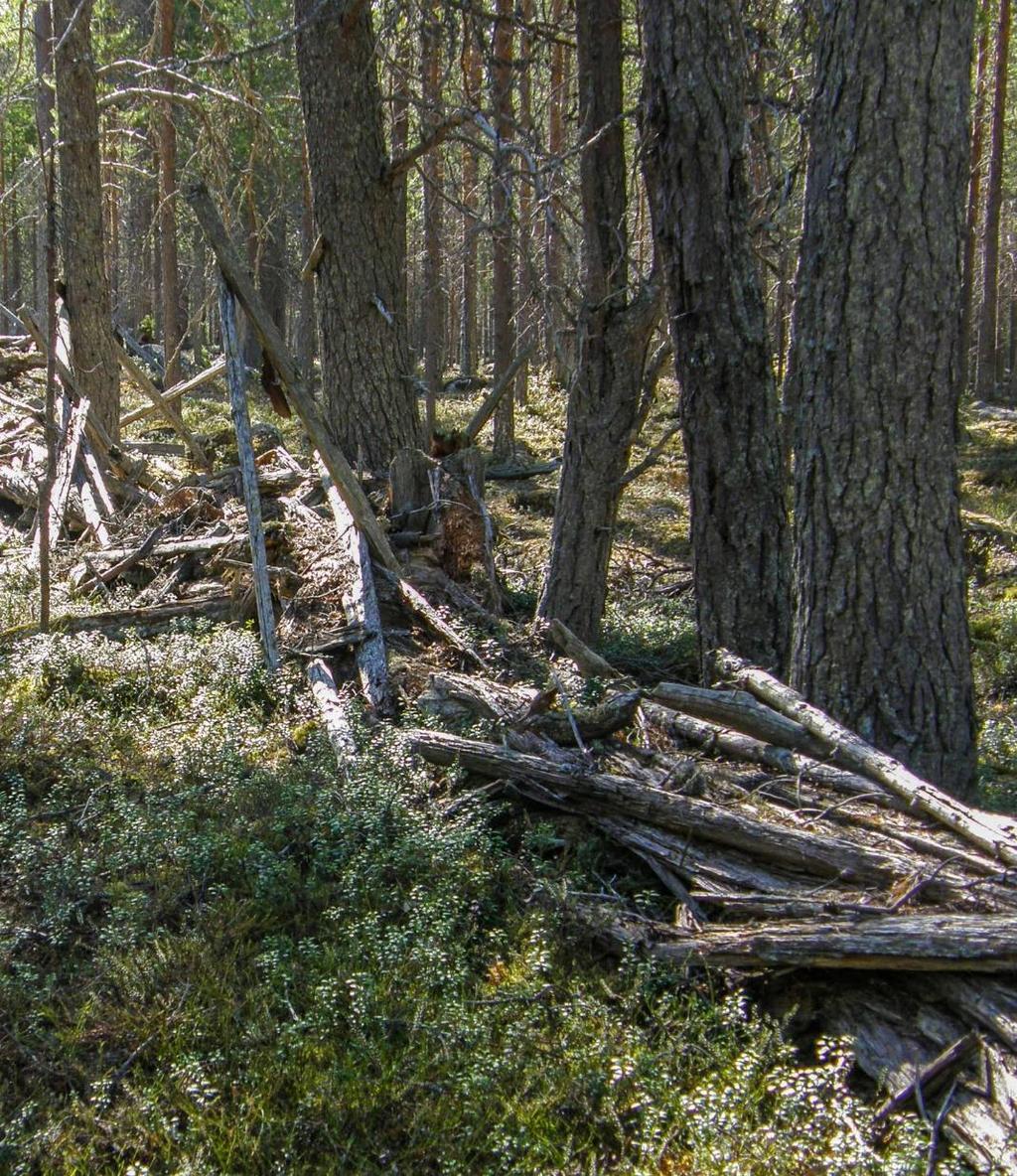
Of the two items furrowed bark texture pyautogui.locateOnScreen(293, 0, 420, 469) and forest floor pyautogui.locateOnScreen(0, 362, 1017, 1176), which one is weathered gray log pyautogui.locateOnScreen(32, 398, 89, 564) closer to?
furrowed bark texture pyautogui.locateOnScreen(293, 0, 420, 469)

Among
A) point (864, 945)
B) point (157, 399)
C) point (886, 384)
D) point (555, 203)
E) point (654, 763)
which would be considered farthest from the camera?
point (157, 399)

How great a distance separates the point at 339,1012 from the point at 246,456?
3773mm

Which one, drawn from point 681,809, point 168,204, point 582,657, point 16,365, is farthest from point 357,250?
point 168,204

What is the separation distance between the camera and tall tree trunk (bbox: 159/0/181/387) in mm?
15984

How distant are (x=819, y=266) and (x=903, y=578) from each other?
1.49 m

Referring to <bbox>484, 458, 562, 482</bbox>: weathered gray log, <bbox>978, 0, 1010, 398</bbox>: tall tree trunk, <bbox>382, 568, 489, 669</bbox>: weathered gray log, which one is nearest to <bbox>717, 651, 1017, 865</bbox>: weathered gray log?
<bbox>382, 568, 489, 669</bbox>: weathered gray log

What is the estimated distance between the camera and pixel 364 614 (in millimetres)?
6570

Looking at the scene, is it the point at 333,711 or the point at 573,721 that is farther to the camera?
the point at 333,711

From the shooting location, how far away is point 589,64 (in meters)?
7.03

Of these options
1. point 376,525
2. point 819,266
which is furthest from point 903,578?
point 376,525

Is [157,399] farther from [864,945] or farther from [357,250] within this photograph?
[864,945]

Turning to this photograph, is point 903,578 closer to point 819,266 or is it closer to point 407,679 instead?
point 819,266

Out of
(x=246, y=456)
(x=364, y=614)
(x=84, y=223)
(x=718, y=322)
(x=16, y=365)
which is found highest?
(x=84, y=223)

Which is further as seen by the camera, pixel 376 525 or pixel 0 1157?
pixel 376 525
